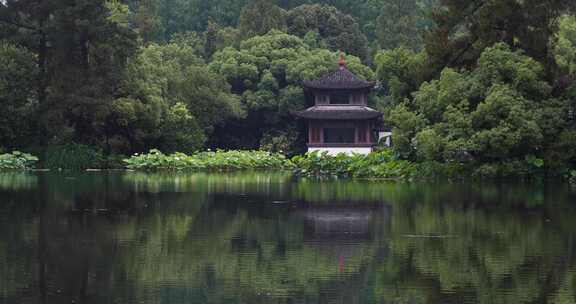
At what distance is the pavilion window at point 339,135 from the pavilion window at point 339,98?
4.79 feet

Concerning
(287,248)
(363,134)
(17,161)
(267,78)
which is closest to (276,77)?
(267,78)

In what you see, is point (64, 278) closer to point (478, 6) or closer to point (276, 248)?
point (276, 248)

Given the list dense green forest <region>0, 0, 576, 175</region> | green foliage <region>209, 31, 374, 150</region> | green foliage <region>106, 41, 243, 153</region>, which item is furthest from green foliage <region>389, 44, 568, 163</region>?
green foliage <region>209, 31, 374, 150</region>

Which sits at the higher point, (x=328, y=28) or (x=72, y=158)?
(x=328, y=28)

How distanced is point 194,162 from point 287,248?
104ft

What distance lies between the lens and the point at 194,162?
46125mm

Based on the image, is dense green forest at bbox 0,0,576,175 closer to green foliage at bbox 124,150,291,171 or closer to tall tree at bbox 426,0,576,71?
tall tree at bbox 426,0,576,71

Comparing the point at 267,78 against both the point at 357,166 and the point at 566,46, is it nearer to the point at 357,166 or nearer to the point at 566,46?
the point at 566,46

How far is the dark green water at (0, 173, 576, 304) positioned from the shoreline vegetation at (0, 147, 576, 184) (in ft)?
24.8

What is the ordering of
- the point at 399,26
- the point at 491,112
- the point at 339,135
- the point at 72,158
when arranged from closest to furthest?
the point at 491,112
the point at 72,158
the point at 339,135
the point at 399,26

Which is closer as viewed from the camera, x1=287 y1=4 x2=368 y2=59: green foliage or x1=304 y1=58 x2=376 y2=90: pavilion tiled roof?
x1=304 y1=58 x2=376 y2=90: pavilion tiled roof

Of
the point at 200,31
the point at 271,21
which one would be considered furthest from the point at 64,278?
the point at 200,31

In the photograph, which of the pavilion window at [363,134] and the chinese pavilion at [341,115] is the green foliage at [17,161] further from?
the pavilion window at [363,134]

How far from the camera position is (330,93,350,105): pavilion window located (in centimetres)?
5676
